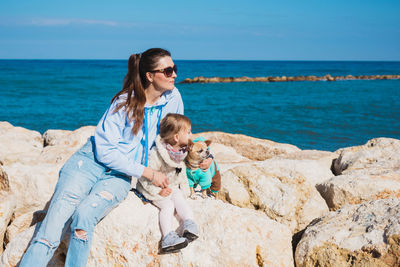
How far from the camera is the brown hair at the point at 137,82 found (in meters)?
3.60

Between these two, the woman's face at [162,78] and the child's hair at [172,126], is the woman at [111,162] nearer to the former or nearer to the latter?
the woman's face at [162,78]

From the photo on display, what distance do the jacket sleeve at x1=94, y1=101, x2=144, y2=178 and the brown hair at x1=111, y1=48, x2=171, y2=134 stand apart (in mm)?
83

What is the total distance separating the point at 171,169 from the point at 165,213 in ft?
1.43

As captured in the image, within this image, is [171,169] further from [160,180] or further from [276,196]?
[276,196]

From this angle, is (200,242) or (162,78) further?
(162,78)

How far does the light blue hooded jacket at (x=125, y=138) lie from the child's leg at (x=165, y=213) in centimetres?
33

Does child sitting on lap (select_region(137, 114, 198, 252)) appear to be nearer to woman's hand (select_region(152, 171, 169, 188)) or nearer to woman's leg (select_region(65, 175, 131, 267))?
woman's hand (select_region(152, 171, 169, 188))

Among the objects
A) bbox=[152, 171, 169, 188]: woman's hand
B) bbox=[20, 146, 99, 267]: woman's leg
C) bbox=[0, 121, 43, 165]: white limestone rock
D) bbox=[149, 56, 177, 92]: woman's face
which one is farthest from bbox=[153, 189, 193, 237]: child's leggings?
bbox=[0, 121, 43, 165]: white limestone rock

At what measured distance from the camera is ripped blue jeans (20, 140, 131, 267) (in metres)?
3.16

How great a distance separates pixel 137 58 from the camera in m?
3.83

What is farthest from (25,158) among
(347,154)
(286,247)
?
(347,154)

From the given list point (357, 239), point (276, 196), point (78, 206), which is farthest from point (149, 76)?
point (357, 239)

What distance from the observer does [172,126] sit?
12.0 ft

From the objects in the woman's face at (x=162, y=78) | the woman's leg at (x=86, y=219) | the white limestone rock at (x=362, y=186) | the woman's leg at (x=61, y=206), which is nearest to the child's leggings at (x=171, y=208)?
the woman's leg at (x=86, y=219)
